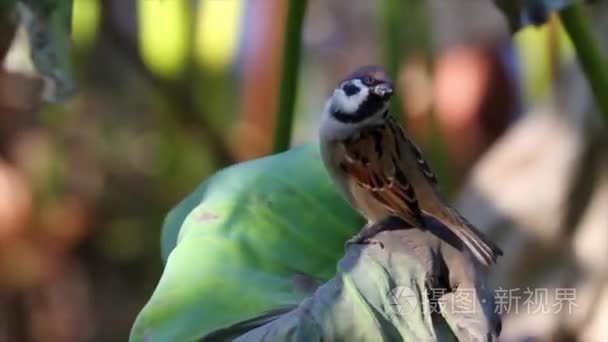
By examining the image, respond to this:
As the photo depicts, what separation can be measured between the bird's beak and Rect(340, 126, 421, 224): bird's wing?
0.06 metres

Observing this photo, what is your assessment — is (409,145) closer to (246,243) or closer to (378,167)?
(378,167)

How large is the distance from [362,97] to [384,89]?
2 cm

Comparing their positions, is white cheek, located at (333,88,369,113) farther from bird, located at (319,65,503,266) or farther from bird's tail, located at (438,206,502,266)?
bird's tail, located at (438,206,502,266)

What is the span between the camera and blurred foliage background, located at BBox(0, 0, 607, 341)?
5.67 ft

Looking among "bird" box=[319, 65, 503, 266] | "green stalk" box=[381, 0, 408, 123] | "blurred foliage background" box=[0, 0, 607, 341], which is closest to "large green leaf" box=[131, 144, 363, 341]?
"bird" box=[319, 65, 503, 266]

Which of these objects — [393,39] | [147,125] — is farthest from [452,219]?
[147,125]

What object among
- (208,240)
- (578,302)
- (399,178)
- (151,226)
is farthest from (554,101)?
(151,226)

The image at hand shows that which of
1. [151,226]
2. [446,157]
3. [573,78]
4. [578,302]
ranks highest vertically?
[573,78]

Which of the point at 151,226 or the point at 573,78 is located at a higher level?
the point at 573,78

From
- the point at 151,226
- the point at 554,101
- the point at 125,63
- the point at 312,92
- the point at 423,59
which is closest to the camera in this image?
the point at 554,101

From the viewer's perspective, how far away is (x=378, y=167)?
1111 millimetres

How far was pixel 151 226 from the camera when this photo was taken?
232 centimetres

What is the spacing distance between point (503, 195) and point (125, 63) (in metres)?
1.06

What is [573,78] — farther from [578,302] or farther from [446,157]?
[578,302]
